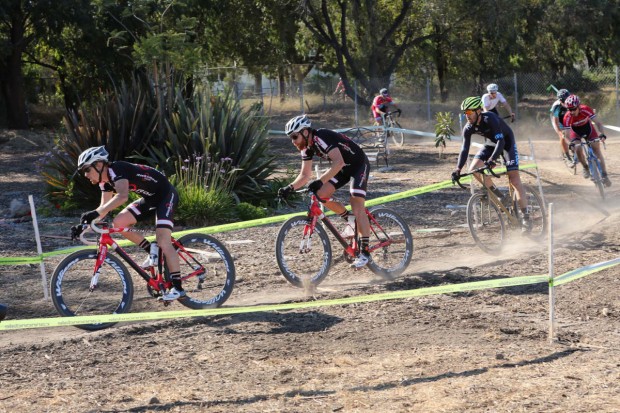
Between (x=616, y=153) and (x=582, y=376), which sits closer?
(x=582, y=376)

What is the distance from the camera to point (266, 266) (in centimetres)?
1133

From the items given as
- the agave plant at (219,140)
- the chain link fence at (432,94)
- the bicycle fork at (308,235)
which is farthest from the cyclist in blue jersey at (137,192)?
the chain link fence at (432,94)

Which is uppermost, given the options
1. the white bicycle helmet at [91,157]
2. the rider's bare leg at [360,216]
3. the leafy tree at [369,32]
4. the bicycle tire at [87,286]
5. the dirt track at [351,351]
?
the leafy tree at [369,32]

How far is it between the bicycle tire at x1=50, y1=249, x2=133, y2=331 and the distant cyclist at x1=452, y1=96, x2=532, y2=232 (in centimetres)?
464

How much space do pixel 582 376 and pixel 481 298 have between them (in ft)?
8.44

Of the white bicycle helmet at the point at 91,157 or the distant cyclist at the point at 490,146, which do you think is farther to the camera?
the distant cyclist at the point at 490,146

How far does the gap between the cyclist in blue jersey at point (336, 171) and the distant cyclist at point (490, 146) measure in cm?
177

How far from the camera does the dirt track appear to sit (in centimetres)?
626

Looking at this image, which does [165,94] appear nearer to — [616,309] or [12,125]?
[616,309]

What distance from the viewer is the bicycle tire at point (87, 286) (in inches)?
331

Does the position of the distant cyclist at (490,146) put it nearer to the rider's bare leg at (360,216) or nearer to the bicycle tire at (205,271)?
the rider's bare leg at (360,216)

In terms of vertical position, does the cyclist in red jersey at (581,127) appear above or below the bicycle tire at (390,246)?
above

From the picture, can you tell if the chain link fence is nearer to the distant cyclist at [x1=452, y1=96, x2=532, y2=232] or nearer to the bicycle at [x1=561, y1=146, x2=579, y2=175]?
the bicycle at [x1=561, y1=146, x2=579, y2=175]

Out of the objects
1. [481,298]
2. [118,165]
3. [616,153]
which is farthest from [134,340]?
[616,153]
